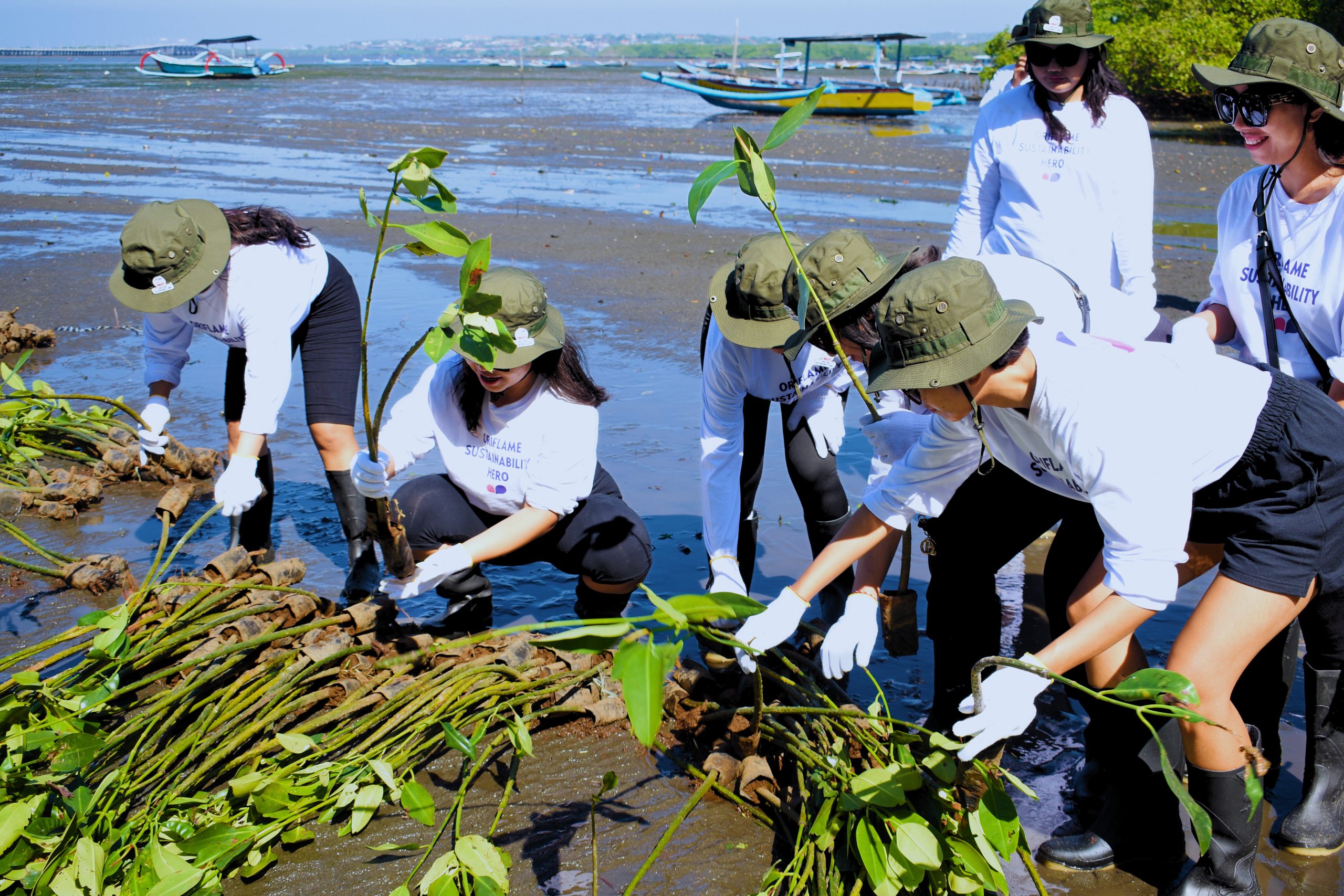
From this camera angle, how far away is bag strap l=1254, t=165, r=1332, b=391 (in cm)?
274

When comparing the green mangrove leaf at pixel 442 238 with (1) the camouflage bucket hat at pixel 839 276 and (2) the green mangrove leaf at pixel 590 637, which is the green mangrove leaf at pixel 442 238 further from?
(1) the camouflage bucket hat at pixel 839 276

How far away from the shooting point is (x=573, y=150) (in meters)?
20.2

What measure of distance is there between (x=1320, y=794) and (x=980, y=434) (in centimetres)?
138

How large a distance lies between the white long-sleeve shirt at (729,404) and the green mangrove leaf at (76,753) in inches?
69.7

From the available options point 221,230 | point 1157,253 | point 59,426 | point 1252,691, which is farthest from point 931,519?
point 1157,253

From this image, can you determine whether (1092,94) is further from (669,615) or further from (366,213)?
(669,615)

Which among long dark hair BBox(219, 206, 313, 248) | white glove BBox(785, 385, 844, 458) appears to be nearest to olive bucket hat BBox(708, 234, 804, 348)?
white glove BBox(785, 385, 844, 458)

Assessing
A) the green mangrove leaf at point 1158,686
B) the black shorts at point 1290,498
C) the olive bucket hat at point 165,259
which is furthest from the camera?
the olive bucket hat at point 165,259

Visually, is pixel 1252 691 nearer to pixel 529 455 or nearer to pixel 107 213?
pixel 529 455

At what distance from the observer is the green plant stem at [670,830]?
2131 mm

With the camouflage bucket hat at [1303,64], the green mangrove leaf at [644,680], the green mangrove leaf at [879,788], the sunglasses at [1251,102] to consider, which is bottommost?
the green mangrove leaf at [879,788]

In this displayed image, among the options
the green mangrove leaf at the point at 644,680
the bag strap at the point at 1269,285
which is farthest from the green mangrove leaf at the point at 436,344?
the bag strap at the point at 1269,285

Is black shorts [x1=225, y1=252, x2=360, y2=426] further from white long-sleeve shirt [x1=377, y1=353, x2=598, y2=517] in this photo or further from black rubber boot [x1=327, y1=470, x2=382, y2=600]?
white long-sleeve shirt [x1=377, y1=353, x2=598, y2=517]

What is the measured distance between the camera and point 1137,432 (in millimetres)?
2002
